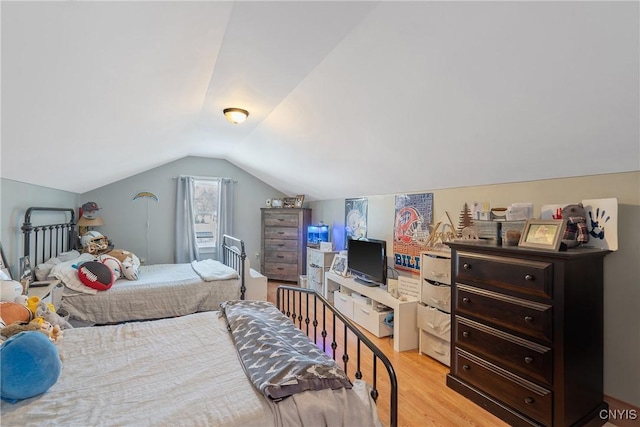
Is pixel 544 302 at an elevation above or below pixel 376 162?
below

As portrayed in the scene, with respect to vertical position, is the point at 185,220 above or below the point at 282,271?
above

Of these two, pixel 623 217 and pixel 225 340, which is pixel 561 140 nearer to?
pixel 623 217

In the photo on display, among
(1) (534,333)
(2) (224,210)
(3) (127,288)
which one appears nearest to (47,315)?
(3) (127,288)

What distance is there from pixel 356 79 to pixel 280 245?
418cm

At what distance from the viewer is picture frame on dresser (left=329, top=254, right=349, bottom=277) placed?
4.41 meters

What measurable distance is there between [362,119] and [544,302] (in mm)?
1815

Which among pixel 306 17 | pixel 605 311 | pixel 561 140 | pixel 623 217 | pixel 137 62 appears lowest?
pixel 605 311

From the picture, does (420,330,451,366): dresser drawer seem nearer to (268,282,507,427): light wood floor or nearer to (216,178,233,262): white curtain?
(268,282,507,427): light wood floor

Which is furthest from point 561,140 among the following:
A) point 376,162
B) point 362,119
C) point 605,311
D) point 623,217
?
point 376,162

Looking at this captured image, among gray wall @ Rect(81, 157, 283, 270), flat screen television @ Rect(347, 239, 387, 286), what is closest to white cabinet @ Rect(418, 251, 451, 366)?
flat screen television @ Rect(347, 239, 387, 286)

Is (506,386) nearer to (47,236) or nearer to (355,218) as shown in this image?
(355,218)

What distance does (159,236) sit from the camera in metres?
5.47

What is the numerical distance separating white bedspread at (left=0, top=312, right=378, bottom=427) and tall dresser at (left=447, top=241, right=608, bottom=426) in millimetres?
1195

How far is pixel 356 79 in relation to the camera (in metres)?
2.09
